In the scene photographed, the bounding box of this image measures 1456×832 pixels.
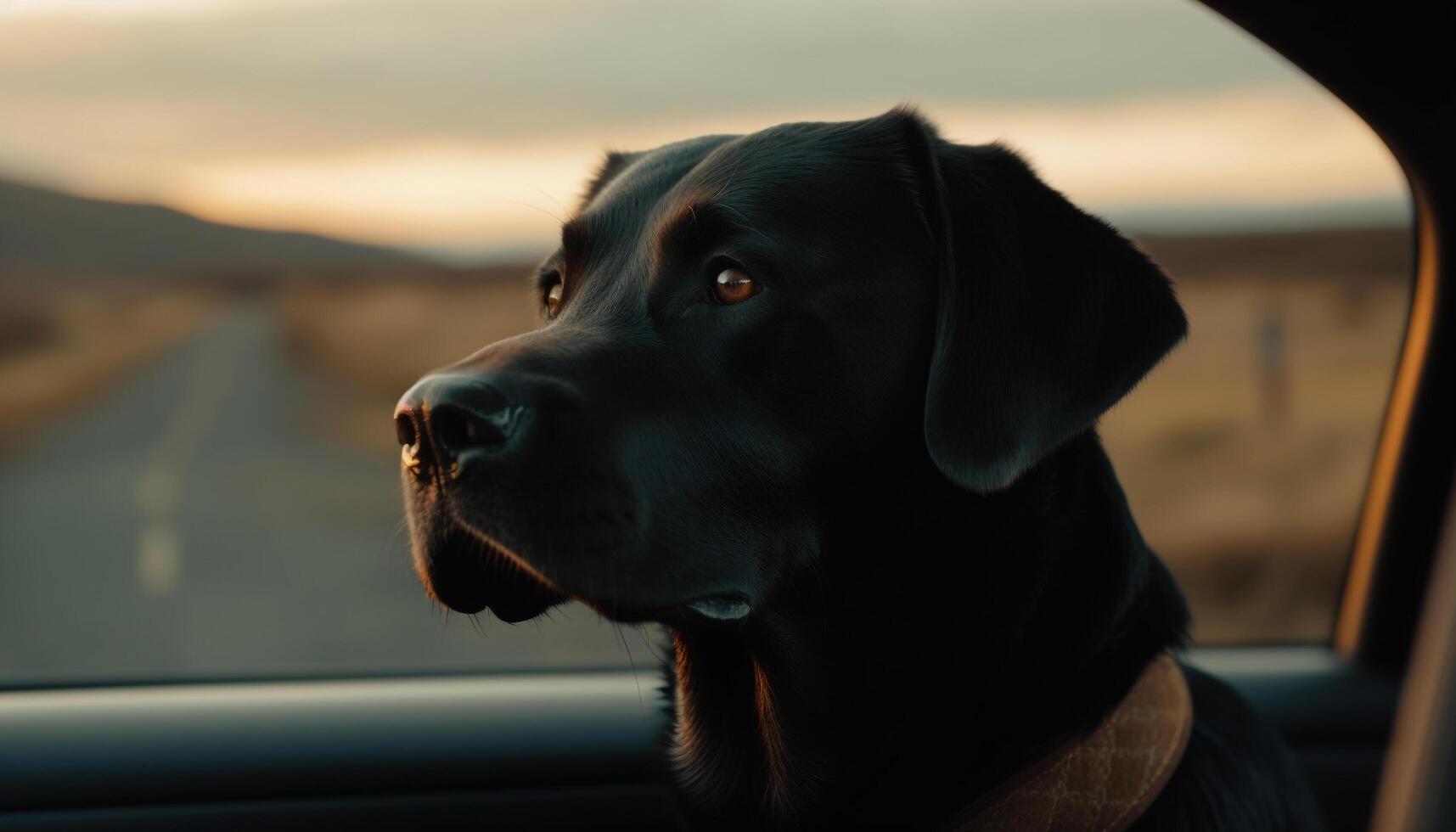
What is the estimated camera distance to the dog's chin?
1.42 metres

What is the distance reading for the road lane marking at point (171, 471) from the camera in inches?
184

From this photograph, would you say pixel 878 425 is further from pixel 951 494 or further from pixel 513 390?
pixel 513 390

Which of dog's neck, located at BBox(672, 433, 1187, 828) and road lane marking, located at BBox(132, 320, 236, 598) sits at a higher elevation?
dog's neck, located at BBox(672, 433, 1187, 828)

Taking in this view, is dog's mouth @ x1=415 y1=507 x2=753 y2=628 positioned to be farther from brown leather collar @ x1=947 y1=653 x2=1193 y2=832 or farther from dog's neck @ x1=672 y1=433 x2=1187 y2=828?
brown leather collar @ x1=947 y1=653 x2=1193 y2=832

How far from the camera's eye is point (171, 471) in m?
6.48

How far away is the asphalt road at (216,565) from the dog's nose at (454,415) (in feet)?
1.11

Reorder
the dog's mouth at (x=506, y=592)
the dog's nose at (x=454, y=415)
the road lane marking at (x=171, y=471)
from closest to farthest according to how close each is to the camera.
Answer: the dog's nose at (x=454, y=415), the dog's mouth at (x=506, y=592), the road lane marking at (x=171, y=471)

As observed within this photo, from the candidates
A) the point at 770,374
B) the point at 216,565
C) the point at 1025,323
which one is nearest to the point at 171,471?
the point at 216,565

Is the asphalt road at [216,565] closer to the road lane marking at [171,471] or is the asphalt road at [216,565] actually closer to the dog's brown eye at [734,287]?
the road lane marking at [171,471]

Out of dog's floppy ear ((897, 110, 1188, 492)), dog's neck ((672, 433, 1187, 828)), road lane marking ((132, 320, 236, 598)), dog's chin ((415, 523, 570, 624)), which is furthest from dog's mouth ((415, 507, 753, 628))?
road lane marking ((132, 320, 236, 598))

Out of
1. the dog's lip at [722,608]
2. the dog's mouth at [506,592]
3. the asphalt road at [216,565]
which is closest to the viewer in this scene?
the dog's mouth at [506,592]

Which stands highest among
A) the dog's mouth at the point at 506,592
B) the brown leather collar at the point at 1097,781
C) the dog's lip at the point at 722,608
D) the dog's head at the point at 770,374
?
the dog's head at the point at 770,374

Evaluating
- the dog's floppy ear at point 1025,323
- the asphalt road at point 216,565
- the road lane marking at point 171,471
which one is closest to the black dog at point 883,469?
the dog's floppy ear at point 1025,323

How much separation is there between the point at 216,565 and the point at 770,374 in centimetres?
390
